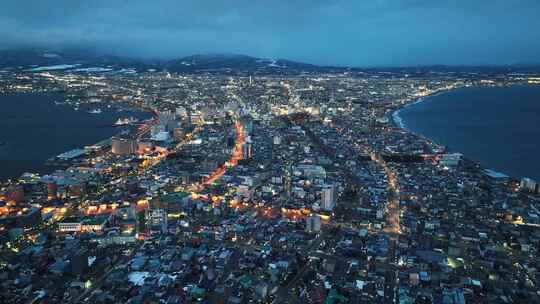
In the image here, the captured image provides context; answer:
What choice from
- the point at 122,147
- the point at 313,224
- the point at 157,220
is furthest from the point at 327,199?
the point at 122,147

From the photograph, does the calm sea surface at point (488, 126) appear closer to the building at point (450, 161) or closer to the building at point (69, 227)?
the building at point (450, 161)

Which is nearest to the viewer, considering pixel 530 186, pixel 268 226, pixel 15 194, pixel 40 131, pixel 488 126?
pixel 268 226

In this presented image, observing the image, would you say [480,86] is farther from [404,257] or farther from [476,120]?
[404,257]

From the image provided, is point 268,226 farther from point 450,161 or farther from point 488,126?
point 488,126

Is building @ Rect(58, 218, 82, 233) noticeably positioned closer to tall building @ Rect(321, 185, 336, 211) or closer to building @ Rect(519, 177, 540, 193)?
tall building @ Rect(321, 185, 336, 211)

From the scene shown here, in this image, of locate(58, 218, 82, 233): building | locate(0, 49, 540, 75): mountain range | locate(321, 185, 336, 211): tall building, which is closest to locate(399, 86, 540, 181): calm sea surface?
locate(321, 185, 336, 211): tall building

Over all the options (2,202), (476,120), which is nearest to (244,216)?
(2,202)
